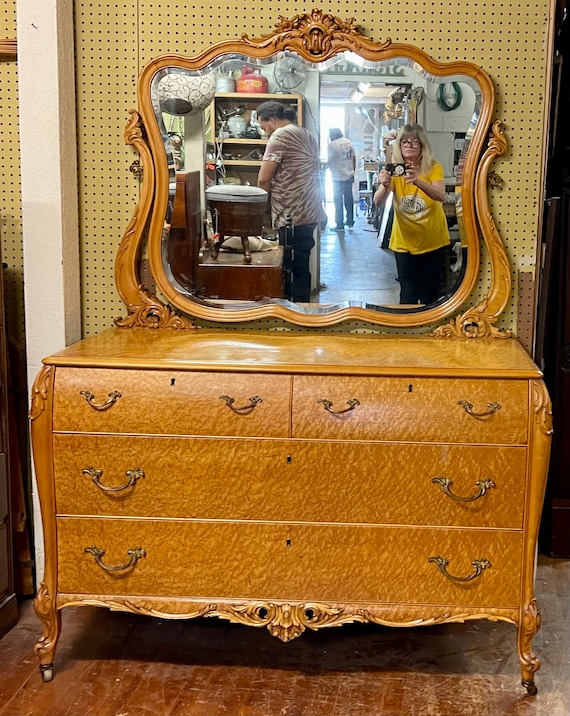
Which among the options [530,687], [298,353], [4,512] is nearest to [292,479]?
[298,353]

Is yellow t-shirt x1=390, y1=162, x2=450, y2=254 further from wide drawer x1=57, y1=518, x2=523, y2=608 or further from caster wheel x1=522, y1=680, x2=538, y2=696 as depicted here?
caster wheel x1=522, y1=680, x2=538, y2=696

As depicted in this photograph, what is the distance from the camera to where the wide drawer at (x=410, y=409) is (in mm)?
2166

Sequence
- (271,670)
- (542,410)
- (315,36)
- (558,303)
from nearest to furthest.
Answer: (542,410), (271,670), (315,36), (558,303)

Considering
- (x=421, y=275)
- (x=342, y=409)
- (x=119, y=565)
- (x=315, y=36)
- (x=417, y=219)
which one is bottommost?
(x=119, y=565)

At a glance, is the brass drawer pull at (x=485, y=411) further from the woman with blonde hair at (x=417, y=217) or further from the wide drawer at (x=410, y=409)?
the woman with blonde hair at (x=417, y=217)

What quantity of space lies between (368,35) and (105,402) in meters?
1.46

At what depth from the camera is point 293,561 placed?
225 centimetres

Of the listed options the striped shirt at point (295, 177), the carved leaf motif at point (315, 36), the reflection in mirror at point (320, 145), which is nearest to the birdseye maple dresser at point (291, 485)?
the reflection in mirror at point (320, 145)

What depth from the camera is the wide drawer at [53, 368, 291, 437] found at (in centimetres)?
220

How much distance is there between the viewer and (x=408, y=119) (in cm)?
257

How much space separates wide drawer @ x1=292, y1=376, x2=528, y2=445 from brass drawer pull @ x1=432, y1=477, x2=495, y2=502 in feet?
0.36

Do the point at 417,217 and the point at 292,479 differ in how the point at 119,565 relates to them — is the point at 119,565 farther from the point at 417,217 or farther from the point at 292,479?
the point at 417,217

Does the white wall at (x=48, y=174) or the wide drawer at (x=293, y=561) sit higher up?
the white wall at (x=48, y=174)

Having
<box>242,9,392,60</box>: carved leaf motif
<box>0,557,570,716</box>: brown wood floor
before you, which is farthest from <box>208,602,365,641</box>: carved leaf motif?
<box>242,9,392,60</box>: carved leaf motif
